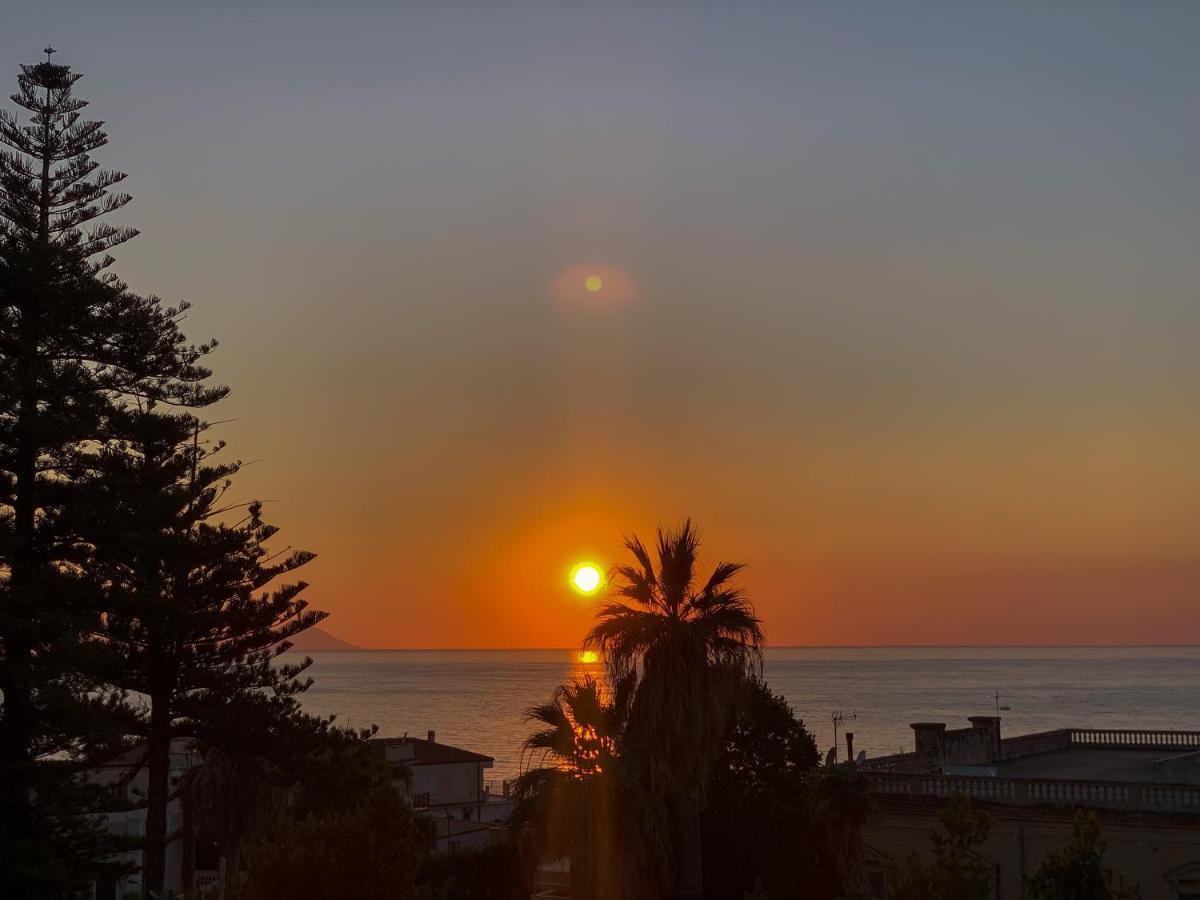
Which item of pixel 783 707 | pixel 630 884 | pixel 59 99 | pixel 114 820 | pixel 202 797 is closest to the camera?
pixel 630 884

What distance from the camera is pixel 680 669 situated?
21297 millimetres

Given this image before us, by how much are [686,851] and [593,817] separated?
77.1 inches

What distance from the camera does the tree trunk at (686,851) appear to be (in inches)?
840

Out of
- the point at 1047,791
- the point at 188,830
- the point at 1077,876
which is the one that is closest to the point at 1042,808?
the point at 1047,791

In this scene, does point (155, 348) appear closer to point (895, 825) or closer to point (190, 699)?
point (190, 699)

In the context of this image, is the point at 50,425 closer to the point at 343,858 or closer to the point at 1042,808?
the point at 343,858

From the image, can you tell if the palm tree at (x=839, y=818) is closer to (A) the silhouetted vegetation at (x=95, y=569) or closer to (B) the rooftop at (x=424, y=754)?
(A) the silhouetted vegetation at (x=95, y=569)

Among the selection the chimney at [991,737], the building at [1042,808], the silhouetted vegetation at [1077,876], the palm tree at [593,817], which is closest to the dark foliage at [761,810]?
the building at [1042,808]

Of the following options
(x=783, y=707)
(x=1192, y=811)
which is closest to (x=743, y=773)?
(x=783, y=707)

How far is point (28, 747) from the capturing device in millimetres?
23953

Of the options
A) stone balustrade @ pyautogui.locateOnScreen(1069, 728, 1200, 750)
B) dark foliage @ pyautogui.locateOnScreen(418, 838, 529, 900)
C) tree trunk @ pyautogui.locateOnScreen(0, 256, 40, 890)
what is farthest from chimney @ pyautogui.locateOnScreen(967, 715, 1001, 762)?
tree trunk @ pyautogui.locateOnScreen(0, 256, 40, 890)

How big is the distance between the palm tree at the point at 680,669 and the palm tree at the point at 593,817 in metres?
0.54

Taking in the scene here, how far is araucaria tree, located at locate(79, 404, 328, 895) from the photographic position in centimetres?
2664

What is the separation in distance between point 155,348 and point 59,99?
5.09 metres
